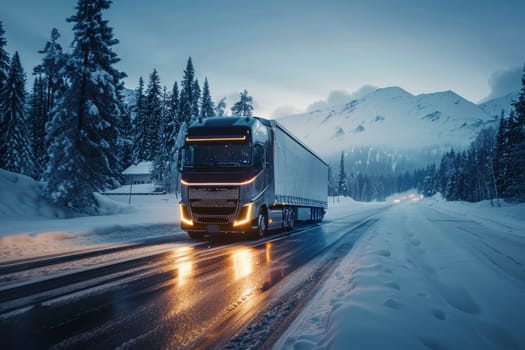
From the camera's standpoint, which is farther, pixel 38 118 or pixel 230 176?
pixel 38 118

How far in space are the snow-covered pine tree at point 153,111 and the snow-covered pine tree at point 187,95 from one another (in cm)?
1510

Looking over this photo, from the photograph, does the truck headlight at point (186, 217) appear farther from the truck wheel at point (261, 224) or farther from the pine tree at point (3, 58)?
the pine tree at point (3, 58)

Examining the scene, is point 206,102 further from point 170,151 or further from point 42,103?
point 42,103

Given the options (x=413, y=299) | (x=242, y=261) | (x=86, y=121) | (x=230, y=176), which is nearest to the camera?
(x=413, y=299)

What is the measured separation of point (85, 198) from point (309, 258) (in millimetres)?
16301

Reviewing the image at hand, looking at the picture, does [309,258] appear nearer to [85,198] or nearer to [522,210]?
[85,198]

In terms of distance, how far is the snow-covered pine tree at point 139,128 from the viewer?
62.5 meters

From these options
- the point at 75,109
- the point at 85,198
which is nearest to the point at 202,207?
the point at 85,198

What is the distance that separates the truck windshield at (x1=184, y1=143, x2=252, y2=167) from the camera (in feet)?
35.9

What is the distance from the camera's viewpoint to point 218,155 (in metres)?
11.0

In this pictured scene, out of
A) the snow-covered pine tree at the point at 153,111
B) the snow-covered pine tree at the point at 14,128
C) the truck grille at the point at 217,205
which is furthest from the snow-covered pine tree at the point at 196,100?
the truck grille at the point at 217,205

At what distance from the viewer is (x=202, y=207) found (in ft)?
34.3

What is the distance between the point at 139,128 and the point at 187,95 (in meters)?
26.3

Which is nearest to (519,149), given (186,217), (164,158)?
(186,217)
